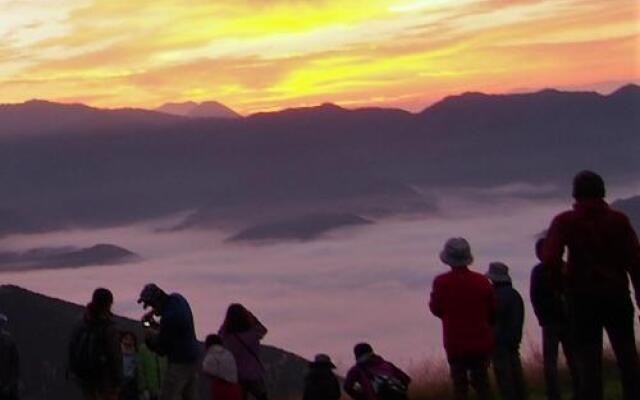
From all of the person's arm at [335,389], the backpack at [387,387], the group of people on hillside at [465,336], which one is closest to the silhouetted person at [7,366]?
the group of people on hillside at [465,336]

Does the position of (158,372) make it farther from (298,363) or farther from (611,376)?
(298,363)

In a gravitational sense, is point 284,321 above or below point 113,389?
below

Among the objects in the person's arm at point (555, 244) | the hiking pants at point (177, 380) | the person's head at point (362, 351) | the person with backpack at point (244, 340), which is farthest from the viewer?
the person with backpack at point (244, 340)

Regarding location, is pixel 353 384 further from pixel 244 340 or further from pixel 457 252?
pixel 244 340

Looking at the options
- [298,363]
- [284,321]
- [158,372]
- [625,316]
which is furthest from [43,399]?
[284,321]

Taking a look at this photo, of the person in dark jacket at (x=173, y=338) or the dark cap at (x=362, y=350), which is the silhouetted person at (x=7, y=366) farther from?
the dark cap at (x=362, y=350)

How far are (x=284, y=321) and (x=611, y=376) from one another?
575 feet

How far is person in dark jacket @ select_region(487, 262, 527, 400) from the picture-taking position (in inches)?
428

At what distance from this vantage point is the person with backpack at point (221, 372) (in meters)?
10.9

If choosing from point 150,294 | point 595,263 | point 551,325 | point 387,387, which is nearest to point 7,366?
point 150,294

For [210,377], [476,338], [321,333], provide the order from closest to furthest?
[476,338]
[210,377]
[321,333]

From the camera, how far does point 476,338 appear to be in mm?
9547

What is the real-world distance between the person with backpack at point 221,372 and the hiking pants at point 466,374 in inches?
85.2

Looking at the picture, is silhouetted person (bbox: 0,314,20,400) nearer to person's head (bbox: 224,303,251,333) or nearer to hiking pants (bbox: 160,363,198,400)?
hiking pants (bbox: 160,363,198,400)
